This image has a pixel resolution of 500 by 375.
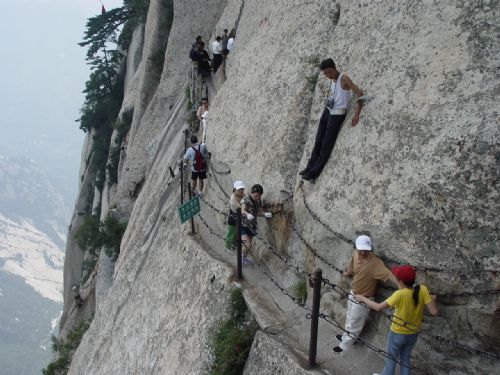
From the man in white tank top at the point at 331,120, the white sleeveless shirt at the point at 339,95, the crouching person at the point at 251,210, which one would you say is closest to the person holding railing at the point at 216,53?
the crouching person at the point at 251,210

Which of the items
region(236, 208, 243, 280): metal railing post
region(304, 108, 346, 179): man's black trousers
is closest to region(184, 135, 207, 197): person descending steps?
region(236, 208, 243, 280): metal railing post

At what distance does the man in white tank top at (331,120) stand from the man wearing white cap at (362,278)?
1.79 meters

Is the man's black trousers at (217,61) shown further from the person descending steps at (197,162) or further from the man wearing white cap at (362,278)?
the man wearing white cap at (362,278)

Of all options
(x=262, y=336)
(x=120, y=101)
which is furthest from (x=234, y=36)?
(x=120, y=101)

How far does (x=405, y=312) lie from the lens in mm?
5180

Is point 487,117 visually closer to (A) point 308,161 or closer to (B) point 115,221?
(A) point 308,161

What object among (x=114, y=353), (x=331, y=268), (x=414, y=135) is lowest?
(x=114, y=353)

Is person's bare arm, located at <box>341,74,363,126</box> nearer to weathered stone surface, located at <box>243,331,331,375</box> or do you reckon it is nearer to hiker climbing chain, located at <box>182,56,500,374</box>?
hiker climbing chain, located at <box>182,56,500,374</box>

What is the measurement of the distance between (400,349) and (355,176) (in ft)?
7.50

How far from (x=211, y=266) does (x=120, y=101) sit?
29.1 metres

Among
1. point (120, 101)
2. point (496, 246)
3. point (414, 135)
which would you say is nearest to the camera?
point (496, 246)

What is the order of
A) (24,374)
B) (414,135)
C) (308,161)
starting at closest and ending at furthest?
(414,135)
(308,161)
(24,374)

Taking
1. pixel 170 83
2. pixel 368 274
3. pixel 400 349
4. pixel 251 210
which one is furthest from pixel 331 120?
pixel 170 83

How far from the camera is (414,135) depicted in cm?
589
